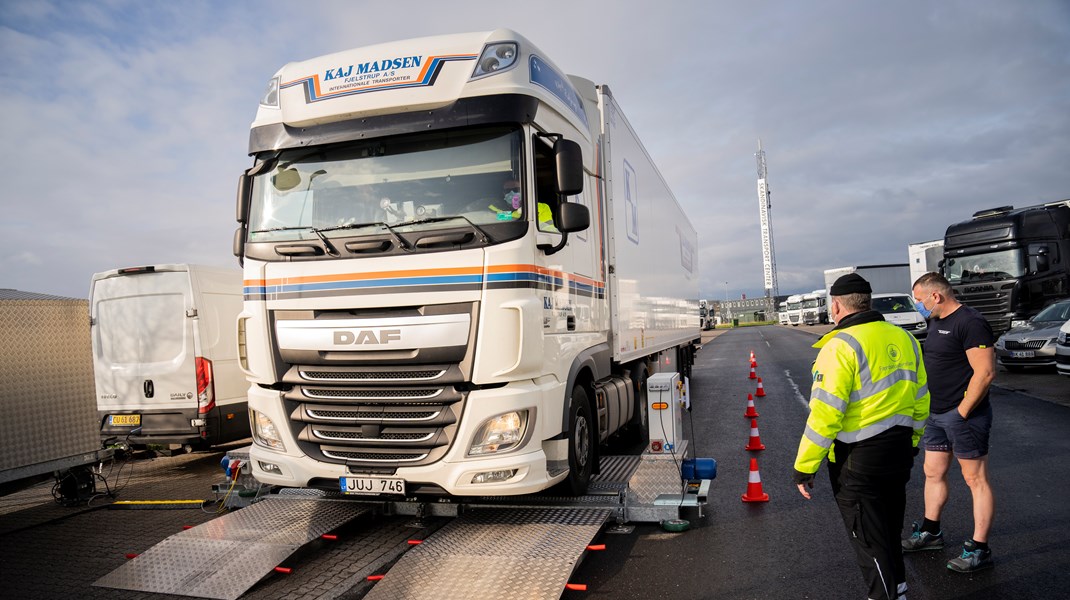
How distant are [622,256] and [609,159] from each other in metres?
1.03

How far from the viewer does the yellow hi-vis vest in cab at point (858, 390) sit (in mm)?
3287

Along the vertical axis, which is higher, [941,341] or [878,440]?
[941,341]

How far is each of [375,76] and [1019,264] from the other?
63.7ft

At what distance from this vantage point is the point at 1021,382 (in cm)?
1335

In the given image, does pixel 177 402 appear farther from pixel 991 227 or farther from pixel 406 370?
pixel 991 227

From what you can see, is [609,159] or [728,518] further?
[609,159]

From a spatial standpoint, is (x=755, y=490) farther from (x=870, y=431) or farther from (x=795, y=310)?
(x=795, y=310)

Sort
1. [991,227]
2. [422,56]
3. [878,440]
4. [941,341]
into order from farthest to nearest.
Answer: [991,227] < [422,56] < [941,341] < [878,440]

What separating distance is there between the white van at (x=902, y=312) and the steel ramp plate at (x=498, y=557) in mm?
18534

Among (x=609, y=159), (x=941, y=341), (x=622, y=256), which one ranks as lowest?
(x=941, y=341)

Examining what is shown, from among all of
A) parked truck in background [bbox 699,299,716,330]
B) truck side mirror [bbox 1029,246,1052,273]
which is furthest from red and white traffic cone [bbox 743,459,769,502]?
parked truck in background [bbox 699,299,716,330]

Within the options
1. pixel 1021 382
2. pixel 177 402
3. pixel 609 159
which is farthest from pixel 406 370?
pixel 1021 382

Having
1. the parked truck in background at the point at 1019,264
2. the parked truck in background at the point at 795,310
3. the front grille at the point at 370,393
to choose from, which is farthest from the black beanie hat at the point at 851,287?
the parked truck in background at the point at 795,310

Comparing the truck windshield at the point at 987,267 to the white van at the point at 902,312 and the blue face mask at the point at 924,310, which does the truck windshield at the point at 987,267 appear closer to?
the white van at the point at 902,312
